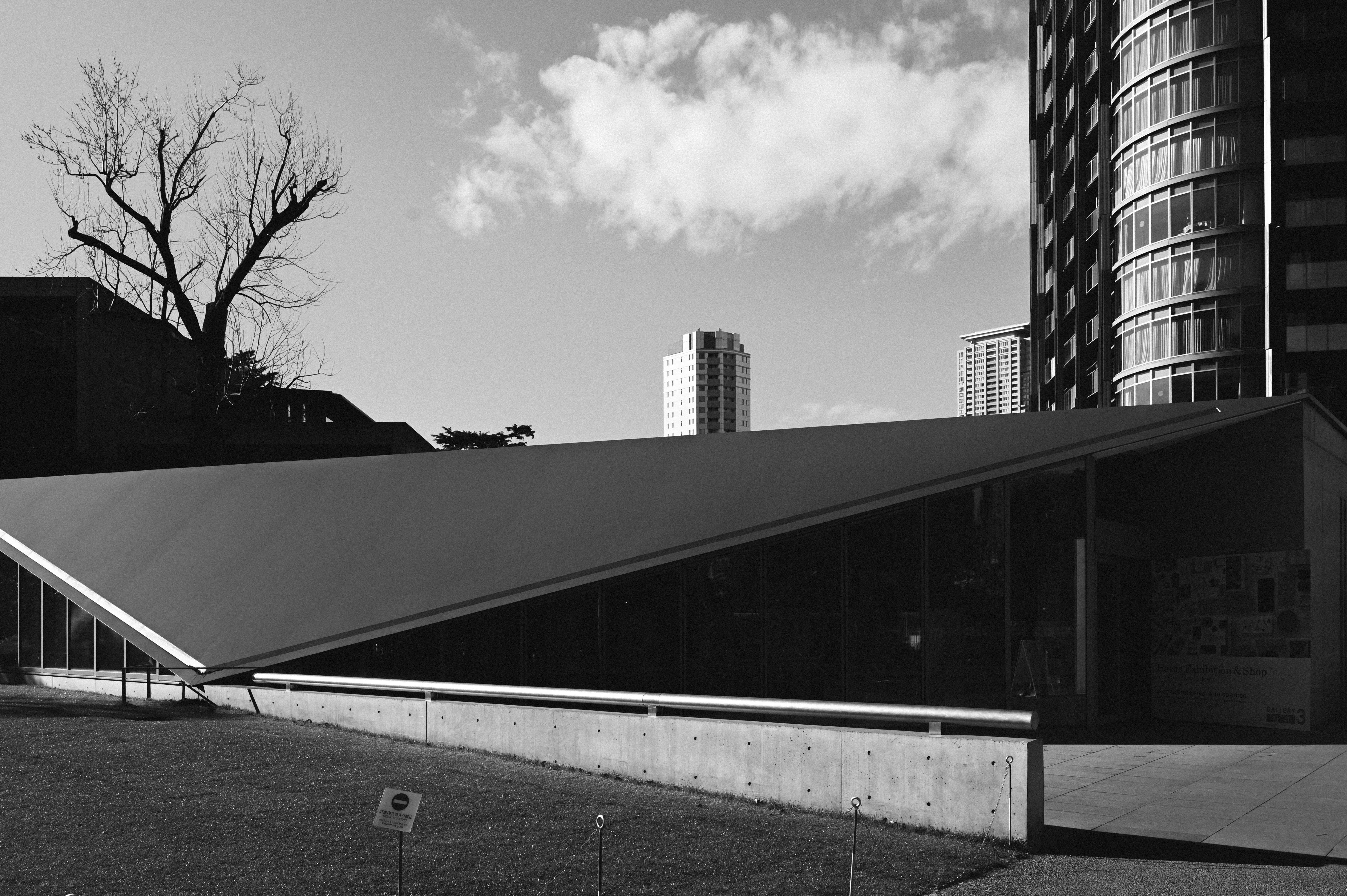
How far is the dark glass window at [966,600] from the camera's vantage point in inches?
602

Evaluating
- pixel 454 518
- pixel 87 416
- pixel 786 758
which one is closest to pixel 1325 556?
pixel 786 758

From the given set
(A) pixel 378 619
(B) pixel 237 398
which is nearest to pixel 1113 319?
(B) pixel 237 398

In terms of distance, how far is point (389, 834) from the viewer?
27.5 feet

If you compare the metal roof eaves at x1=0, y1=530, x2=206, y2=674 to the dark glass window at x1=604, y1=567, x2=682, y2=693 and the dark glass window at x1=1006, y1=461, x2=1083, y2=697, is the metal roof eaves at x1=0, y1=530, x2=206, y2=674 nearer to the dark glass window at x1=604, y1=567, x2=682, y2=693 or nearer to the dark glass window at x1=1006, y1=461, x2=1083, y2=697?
the dark glass window at x1=604, y1=567, x2=682, y2=693

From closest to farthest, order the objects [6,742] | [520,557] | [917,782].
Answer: [917,782] → [6,742] → [520,557]

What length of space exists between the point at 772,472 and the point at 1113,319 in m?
41.3

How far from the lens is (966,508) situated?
50.6 feet

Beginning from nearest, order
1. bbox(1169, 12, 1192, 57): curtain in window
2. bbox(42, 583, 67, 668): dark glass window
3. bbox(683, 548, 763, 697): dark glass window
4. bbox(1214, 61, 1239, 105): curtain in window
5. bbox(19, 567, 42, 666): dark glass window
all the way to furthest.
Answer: bbox(683, 548, 763, 697): dark glass window < bbox(42, 583, 67, 668): dark glass window < bbox(19, 567, 42, 666): dark glass window < bbox(1214, 61, 1239, 105): curtain in window < bbox(1169, 12, 1192, 57): curtain in window

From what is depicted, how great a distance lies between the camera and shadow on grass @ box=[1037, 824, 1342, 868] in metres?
8.37

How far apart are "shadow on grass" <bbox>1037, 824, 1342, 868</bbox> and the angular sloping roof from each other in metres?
6.25

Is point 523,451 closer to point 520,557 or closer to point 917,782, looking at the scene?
point 520,557

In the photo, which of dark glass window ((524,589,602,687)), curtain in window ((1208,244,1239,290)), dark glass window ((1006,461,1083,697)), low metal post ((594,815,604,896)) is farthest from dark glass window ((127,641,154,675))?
curtain in window ((1208,244,1239,290))

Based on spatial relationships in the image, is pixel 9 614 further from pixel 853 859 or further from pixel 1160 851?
pixel 1160 851

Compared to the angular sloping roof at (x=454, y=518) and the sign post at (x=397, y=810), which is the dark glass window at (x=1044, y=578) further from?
the sign post at (x=397, y=810)
